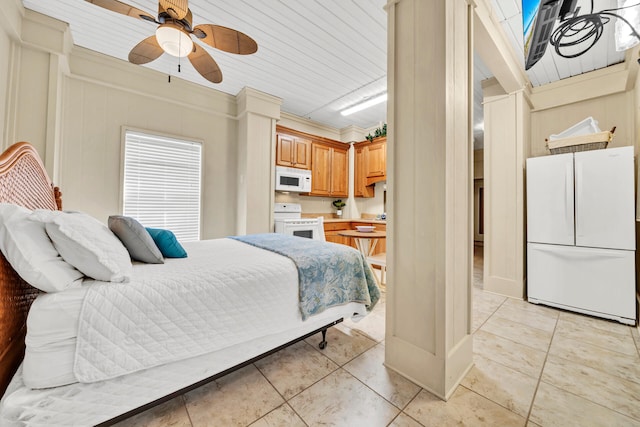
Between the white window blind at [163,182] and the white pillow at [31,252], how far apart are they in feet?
7.95

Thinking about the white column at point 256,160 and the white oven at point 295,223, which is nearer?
the white column at point 256,160

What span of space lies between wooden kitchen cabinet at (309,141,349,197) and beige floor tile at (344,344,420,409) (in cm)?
341

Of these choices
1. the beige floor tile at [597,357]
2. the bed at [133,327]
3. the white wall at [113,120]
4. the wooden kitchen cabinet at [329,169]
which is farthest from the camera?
the wooden kitchen cabinet at [329,169]

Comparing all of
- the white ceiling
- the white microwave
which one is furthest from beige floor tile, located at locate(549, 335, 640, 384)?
the white microwave

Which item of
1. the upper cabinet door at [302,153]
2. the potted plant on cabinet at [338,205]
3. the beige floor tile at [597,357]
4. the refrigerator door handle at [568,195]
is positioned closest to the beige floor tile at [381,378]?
the beige floor tile at [597,357]

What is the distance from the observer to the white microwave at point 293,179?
4.10 metres

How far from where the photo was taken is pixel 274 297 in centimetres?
139

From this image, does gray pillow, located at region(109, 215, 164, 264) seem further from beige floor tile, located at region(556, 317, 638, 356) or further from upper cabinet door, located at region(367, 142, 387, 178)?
upper cabinet door, located at region(367, 142, 387, 178)

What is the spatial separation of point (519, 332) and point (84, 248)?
2983mm

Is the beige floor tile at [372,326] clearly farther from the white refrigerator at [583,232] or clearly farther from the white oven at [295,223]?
the white oven at [295,223]

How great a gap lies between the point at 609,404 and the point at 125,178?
181 inches

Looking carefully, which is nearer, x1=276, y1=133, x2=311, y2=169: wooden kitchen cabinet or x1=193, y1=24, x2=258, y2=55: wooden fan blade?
x1=193, y1=24, x2=258, y2=55: wooden fan blade

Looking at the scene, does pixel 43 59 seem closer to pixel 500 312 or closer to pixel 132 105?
pixel 132 105

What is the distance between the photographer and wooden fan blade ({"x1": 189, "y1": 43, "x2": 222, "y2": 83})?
2084mm
